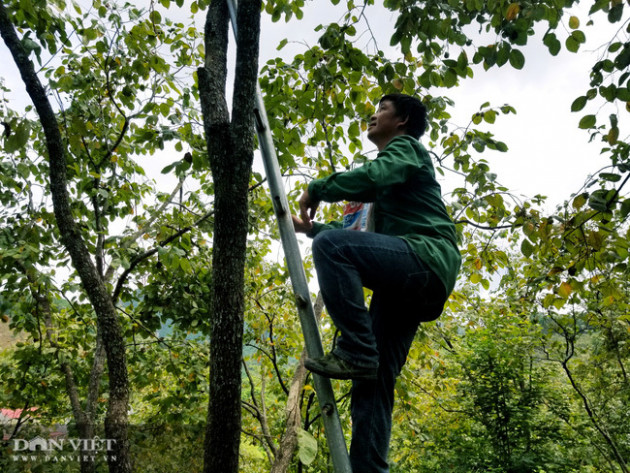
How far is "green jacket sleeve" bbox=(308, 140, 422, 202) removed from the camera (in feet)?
4.91

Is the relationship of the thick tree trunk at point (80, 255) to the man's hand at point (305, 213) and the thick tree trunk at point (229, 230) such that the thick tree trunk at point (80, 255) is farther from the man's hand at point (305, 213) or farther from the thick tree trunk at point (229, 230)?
the man's hand at point (305, 213)

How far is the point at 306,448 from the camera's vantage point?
4.49ft

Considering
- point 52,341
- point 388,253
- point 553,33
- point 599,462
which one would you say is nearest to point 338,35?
point 553,33

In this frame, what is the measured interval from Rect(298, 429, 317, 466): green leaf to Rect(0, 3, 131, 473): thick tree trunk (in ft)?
4.42

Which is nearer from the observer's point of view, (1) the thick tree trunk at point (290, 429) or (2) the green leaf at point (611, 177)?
(2) the green leaf at point (611, 177)

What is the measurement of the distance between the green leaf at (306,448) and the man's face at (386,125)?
1.29 metres

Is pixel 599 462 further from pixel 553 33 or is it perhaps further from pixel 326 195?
pixel 326 195

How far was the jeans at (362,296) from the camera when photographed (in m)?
1.46

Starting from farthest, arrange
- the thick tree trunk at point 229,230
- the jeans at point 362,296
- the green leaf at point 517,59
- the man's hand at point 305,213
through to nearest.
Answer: the green leaf at point 517,59 < the man's hand at point 305,213 < the jeans at point 362,296 < the thick tree trunk at point 229,230

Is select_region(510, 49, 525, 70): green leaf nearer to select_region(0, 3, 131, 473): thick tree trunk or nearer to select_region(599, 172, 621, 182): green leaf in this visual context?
select_region(599, 172, 621, 182): green leaf

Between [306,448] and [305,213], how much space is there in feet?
2.75

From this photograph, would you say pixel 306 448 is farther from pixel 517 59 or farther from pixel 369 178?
pixel 517 59

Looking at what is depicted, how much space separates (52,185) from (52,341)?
13.6 ft

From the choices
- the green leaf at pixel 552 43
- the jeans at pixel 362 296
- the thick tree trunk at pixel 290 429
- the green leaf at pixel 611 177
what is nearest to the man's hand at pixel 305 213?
the jeans at pixel 362 296
